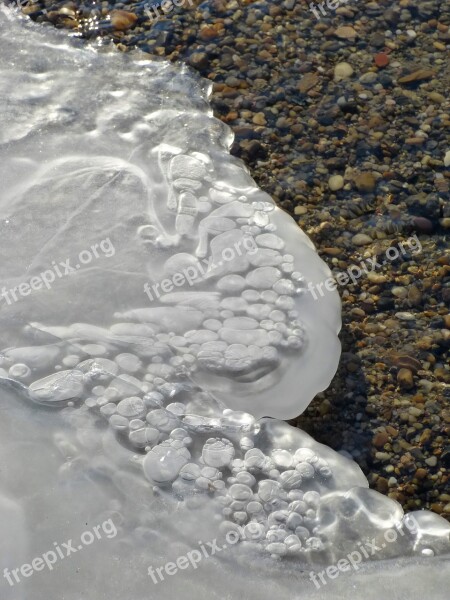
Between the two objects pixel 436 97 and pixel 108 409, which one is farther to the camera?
pixel 436 97

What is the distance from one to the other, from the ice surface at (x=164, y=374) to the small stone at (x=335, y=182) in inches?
8.5

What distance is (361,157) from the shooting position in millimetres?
2656

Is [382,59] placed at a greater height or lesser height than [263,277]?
greater

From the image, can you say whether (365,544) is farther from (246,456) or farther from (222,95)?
(222,95)

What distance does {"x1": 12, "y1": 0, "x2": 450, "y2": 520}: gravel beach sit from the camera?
2121 millimetres

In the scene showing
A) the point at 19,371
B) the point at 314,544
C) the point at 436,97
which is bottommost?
the point at 314,544

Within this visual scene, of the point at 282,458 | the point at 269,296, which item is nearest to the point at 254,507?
the point at 282,458

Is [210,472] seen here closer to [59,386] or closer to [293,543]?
[293,543]

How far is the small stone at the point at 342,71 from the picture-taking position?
2.89 metres

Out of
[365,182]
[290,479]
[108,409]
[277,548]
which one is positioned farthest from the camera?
[365,182]

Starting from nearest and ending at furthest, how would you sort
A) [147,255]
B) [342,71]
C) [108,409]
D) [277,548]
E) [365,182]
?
1. [277,548]
2. [108,409]
3. [147,255]
4. [365,182]
5. [342,71]

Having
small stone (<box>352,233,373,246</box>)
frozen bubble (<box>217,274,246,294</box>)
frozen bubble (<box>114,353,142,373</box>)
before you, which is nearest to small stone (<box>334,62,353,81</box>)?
small stone (<box>352,233,373,246</box>)

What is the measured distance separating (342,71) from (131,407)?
1.46m

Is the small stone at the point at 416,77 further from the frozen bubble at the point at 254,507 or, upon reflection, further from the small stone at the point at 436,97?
the frozen bubble at the point at 254,507
